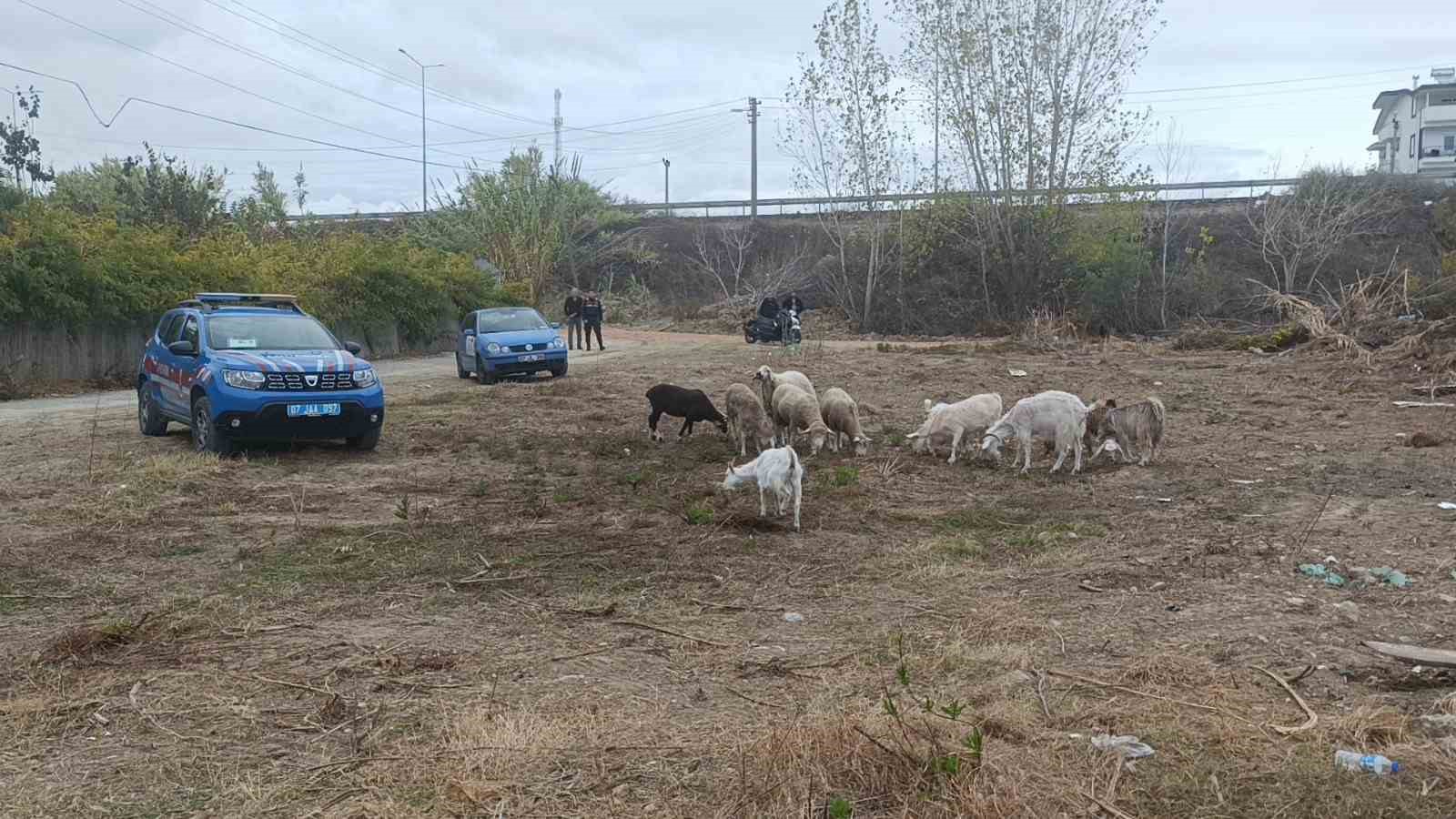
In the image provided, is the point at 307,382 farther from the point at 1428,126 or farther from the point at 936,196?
the point at 1428,126

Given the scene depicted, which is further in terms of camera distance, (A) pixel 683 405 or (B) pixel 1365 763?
(A) pixel 683 405

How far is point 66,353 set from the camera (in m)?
21.4

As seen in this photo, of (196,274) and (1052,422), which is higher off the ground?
(196,274)

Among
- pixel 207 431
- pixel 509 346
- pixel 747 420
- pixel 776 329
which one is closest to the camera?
pixel 207 431

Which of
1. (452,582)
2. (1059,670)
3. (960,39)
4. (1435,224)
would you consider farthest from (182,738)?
(1435,224)

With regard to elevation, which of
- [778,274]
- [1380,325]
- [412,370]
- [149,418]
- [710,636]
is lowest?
[710,636]

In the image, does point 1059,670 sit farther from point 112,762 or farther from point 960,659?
point 112,762

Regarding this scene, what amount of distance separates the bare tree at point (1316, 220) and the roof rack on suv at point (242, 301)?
108ft

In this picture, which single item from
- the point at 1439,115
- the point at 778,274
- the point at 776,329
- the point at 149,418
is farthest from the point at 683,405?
the point at 1439,115

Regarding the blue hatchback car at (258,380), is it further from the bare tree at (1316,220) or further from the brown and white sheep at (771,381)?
the bare tree at (1316,220)

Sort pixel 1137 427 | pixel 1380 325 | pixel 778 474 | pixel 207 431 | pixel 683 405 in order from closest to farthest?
pixel 778 474 < pixel 1137 427 < pixel 207 431 < pixel 683 405 < pixel 1380 325

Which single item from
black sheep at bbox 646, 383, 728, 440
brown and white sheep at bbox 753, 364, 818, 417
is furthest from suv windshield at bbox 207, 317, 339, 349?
brown and white sheep at bbox 753, 364, 818, 417

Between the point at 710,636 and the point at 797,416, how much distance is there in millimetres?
6604

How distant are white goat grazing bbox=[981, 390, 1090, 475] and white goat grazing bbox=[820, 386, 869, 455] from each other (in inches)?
68.8
